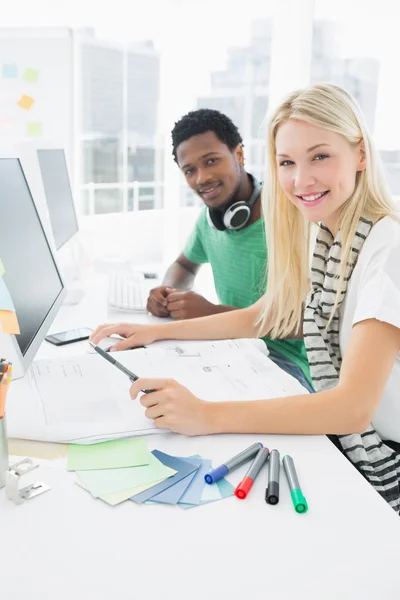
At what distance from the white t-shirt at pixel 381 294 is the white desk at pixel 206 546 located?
0.29m

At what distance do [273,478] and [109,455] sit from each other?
0.22 m

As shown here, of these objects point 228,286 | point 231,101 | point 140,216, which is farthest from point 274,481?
point 140,216

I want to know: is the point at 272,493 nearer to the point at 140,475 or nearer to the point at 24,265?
the point at 140,475

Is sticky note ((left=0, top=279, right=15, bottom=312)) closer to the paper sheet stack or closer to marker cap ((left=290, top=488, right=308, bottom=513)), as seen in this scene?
the paper sheet stack

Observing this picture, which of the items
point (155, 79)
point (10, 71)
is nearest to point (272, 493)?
point (10, 71)

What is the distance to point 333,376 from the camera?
1.05 meters

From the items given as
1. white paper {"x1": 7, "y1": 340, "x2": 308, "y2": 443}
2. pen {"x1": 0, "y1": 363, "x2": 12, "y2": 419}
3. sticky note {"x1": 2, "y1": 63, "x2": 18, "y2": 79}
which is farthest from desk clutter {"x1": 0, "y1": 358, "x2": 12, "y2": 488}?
sticky note {"x1": 2, "y1": 63, "x2": 18, "y2": 79}

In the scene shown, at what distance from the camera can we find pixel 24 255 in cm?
98

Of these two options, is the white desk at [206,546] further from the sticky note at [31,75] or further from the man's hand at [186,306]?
the sticky note at [31,75]

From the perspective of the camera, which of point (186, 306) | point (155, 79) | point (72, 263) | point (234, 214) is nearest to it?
point (186, 306)

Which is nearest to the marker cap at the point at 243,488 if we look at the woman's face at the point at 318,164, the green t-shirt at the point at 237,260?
the woman's face at the point at 318,164

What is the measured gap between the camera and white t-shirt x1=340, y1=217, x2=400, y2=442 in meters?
0.87

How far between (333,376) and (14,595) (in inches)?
27.9

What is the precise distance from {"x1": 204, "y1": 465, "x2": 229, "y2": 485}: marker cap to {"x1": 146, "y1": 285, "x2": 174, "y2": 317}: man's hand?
81 cm
